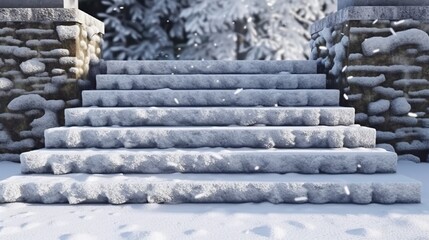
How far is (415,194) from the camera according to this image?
7.72 ft

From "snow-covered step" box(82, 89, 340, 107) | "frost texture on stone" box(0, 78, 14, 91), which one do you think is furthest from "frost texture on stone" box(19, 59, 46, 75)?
"snow-covered step" box(82, 89, 340, 107)

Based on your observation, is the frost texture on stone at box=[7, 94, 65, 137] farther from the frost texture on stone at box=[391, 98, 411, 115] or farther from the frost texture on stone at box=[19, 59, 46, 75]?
the frost texture on stone at box=[391, 98, 411, 115]

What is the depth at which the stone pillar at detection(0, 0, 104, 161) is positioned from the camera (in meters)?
3.38

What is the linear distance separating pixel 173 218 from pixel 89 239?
45cm

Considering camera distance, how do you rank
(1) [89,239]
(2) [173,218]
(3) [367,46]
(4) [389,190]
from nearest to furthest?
(1) [89,239], (2) [173,218], (4) [389,190], (3) [367,46]

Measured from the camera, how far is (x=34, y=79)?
11.2 ft

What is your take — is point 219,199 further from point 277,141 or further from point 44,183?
point 44,183

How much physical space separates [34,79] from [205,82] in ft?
4.85

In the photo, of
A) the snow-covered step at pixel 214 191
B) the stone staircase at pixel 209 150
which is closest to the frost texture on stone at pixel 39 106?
the stone staircase at pixel 209 150

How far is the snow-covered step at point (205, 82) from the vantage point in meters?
3.67

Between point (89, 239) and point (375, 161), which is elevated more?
point (375, 161)

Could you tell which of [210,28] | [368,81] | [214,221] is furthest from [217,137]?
[210,28]

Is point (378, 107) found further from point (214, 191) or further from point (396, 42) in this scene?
point (214, 191)

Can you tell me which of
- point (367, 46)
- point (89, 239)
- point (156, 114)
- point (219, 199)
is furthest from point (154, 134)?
point (367, 46)
